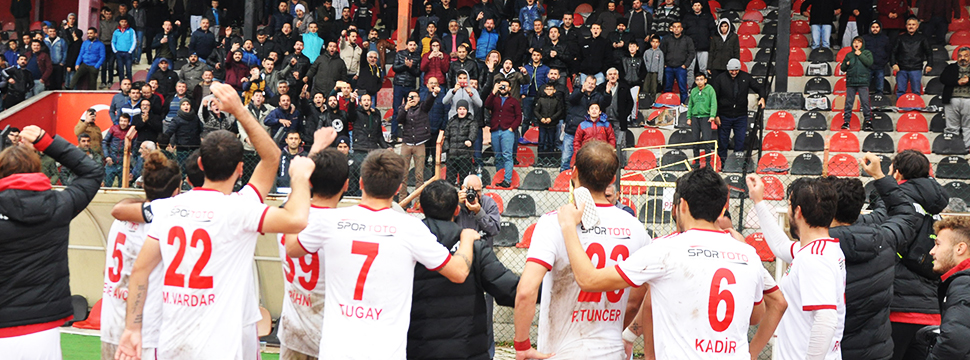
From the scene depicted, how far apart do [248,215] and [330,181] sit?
489mm

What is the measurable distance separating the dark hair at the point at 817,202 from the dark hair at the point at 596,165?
4.01 ft

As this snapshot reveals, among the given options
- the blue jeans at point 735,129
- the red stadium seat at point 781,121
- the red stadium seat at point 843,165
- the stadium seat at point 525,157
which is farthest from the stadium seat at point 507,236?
the red stadium seat at point 781,121

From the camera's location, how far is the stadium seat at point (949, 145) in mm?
14062

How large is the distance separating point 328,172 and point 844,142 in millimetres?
12760

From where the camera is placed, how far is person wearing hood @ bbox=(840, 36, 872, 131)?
15.1 meters

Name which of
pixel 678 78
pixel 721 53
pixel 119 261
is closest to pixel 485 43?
pixel 678 78

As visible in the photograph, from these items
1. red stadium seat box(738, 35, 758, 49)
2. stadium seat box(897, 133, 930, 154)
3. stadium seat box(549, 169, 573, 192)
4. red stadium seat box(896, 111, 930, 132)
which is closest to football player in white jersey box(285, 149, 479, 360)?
stadium seat box(549, 169, 573, 192)

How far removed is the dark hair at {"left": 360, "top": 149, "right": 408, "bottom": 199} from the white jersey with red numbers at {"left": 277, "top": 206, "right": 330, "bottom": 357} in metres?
0.51

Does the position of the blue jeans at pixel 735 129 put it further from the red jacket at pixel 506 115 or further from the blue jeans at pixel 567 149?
the red jacket at pixel 506 115

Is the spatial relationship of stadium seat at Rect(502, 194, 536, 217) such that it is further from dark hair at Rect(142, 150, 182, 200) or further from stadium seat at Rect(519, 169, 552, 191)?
dark hair at Rect(142, 150, 182, 200)

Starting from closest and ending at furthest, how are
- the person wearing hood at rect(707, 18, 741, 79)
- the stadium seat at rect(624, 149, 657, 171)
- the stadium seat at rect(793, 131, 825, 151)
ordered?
the stadium seat at rect(624, 149, 657, 171)
the stadium seat at rect(793, 131, 825, 151)
the person wearing hood at rect(707, 18, 741, 79)

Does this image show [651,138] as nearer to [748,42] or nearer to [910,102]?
[910,102]

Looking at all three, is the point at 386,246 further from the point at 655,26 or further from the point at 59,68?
the point at 59,68

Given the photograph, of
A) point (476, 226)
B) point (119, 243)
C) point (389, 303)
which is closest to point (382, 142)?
point (476, 226)
